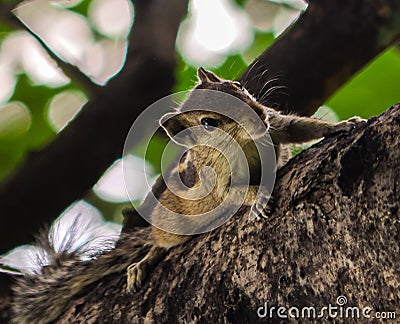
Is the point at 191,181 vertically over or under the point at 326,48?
under

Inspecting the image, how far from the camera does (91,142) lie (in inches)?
84.3

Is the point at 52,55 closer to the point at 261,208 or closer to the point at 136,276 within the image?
the point at 136,276

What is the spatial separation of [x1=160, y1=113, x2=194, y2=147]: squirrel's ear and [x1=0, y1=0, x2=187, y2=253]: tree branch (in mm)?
80

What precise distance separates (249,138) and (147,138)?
0.50 meters

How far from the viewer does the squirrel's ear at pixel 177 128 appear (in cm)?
212

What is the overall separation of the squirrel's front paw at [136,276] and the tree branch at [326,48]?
2.32ft

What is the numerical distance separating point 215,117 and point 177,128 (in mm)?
160

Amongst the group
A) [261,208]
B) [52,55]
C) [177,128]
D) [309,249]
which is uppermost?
[52,55]

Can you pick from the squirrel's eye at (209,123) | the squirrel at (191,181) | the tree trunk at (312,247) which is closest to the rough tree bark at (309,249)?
the tree trunk at (312,247)

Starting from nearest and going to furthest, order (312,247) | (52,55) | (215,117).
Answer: (312,247)
(215,117)
(52,55)

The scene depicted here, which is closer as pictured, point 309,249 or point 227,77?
point 309,249

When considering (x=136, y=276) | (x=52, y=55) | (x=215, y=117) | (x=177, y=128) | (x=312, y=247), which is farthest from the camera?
(x=52, y=55)

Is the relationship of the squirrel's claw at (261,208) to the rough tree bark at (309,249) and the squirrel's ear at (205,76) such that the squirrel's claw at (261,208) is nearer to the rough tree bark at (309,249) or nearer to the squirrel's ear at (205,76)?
the rough tree bark at (309,249)

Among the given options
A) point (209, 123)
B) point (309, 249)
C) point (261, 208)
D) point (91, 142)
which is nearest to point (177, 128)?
point (209, 123)
